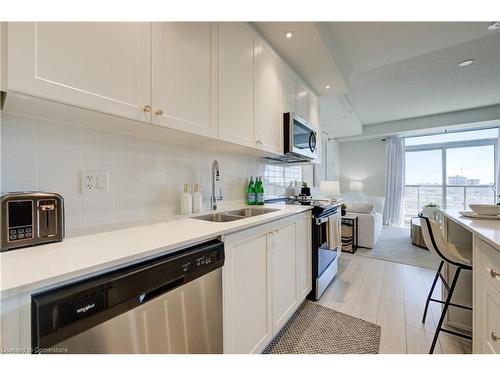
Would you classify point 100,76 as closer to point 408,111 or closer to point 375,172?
point 408,111

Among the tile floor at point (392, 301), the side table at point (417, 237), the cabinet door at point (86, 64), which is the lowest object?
the tile floor at point (392, 301)

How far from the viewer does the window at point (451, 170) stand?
486cm

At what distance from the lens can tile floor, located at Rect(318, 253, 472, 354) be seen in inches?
60.0

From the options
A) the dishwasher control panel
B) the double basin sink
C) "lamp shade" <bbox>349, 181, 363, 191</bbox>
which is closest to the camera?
the dishwasher control panel

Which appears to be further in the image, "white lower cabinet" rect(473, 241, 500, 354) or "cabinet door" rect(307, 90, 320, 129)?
"cabinet door" rect(307, 90, 320, 129)

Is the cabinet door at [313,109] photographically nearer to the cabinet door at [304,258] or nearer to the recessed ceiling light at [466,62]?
the cabinet door at [304,258]

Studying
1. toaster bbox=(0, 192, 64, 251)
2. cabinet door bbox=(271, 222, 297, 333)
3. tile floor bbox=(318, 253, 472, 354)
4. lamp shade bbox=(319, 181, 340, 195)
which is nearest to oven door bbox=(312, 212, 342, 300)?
tile floor bbox=(318, 253, 472, 354)

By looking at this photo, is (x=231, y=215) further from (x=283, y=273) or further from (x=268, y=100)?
(x=268, y=100)

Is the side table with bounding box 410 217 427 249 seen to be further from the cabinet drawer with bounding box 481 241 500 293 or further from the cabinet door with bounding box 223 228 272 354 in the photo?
the cabinet door with bounding box 223 228 272 354

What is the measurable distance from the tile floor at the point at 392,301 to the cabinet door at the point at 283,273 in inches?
24.5

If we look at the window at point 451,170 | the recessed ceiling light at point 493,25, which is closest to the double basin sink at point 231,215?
the recessed ceiling light at point 493,25

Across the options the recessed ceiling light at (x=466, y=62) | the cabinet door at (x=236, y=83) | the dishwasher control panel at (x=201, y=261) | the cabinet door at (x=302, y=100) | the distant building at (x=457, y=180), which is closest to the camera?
the dishwasher control panel at (x=201, y=261)

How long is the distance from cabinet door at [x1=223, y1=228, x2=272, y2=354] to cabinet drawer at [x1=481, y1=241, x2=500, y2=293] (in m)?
1.04
